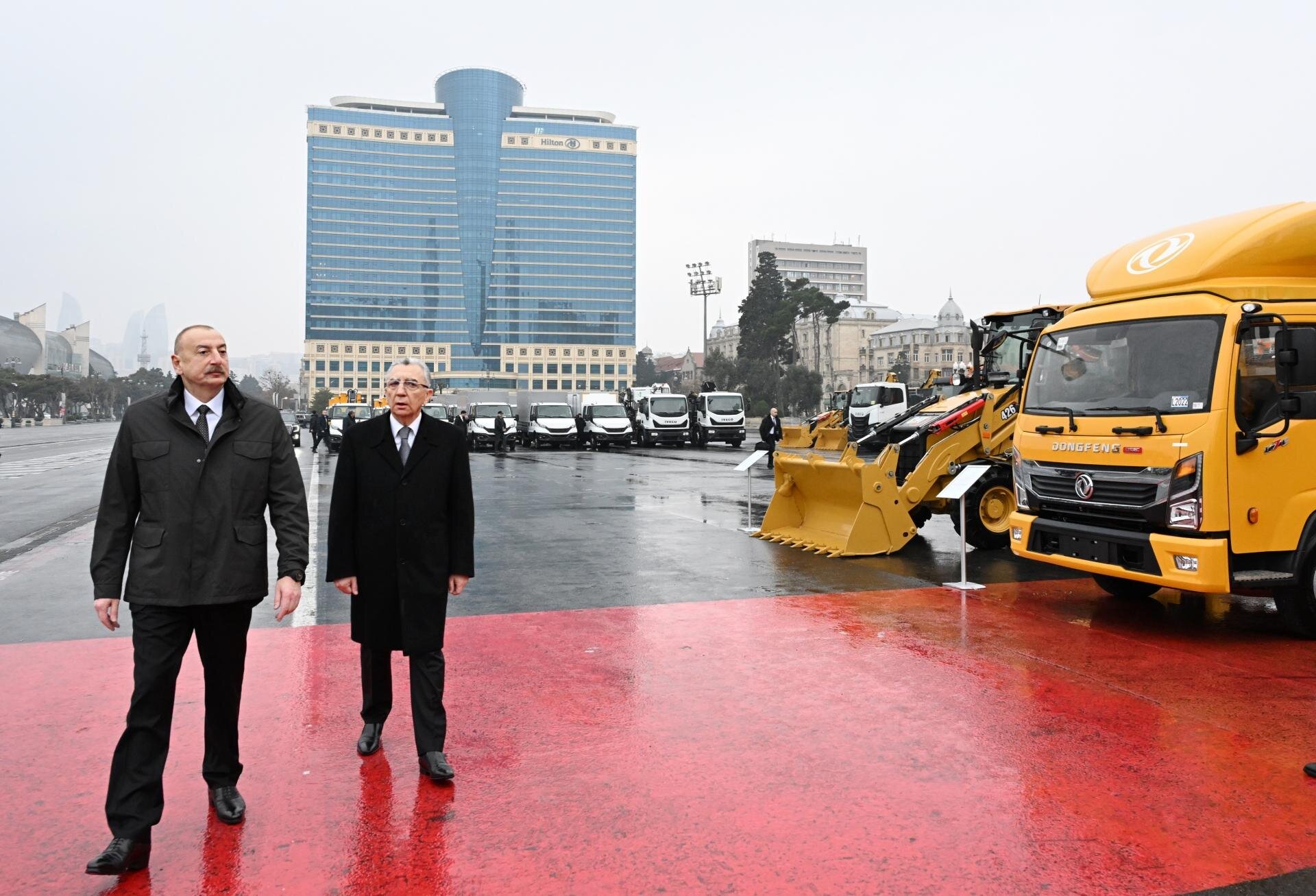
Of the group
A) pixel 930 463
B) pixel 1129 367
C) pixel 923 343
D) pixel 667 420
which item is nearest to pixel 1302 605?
pixel 1129 367

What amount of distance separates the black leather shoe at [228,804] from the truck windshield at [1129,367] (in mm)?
6202

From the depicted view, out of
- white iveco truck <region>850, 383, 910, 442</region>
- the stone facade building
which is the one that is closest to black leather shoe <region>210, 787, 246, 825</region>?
white iveco truck <region>850, 383, 910, 442</region>

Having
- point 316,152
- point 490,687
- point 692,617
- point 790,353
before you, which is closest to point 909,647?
point 692,617

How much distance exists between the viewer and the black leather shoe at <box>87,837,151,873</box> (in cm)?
332

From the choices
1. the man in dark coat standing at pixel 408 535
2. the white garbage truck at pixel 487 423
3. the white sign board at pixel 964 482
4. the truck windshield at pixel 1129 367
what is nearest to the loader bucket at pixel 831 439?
the white sign board at pixel 964 482

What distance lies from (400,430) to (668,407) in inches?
1392

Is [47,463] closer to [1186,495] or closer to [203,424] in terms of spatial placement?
[203,424]

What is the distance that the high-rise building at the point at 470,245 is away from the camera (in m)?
155

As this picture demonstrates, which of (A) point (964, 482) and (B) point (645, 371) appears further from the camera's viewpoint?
(B) point (645, 371)

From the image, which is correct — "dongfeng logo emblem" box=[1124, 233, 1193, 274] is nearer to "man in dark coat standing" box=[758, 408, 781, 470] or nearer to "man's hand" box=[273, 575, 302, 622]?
"man's hand" box=[273, 575, 302, 622]

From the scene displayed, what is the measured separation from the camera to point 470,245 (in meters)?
160

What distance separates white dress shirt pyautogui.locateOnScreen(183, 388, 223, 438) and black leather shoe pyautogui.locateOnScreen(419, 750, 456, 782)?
1.66 metres

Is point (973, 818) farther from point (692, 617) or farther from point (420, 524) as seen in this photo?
point (692, 617)

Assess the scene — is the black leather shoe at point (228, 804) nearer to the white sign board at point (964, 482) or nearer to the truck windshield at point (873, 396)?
the white sign board at point (964, 482)
